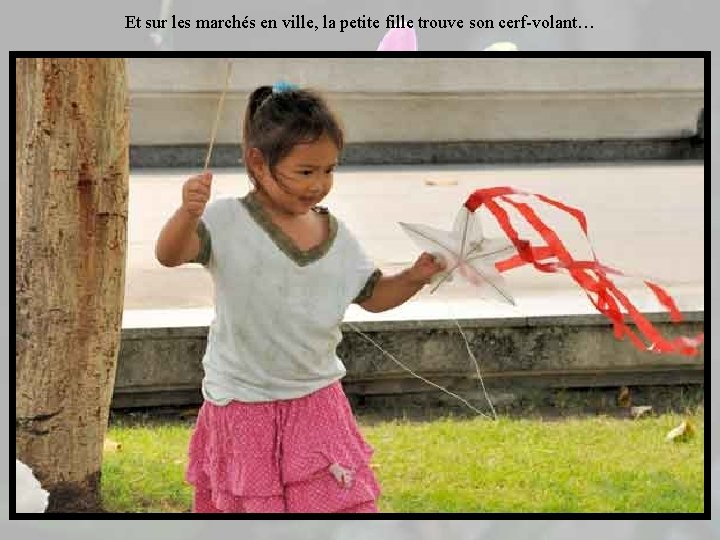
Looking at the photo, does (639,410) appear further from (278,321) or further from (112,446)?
(278,321)

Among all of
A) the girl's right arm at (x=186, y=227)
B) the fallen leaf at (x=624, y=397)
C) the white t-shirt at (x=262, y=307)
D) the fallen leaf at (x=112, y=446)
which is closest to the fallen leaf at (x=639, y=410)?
the fallen leaf at (x=624, y=397)

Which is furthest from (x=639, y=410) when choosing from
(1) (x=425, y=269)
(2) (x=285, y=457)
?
(2) (x=285, y=457)

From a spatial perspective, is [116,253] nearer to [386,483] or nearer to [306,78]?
[386,483]

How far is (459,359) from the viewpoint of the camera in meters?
4.66

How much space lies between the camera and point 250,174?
3109 millimetres

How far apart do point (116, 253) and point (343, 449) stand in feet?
2.93

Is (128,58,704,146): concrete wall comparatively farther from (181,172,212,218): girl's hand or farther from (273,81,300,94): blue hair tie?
(181,172,212,218): girl's hand

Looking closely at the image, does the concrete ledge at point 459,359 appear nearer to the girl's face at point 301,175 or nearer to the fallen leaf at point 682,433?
the fallen leaf at point 682,433

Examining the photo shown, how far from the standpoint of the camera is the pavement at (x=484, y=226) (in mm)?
4863

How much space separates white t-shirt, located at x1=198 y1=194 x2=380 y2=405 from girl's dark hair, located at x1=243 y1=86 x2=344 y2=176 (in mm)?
127

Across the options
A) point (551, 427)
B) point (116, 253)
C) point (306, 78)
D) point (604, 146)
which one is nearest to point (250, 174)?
point (116, 253)

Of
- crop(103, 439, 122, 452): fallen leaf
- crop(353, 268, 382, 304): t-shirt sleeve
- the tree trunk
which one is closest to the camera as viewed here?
crop(353, 268, 382, 304): t-shirt sleeve

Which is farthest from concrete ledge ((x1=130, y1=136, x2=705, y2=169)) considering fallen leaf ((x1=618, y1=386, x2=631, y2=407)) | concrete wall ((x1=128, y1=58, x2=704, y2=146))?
fallen leaf ((x1=618, y1=386, x2=631, y2=407))

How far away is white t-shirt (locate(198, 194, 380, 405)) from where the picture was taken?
3.04m
